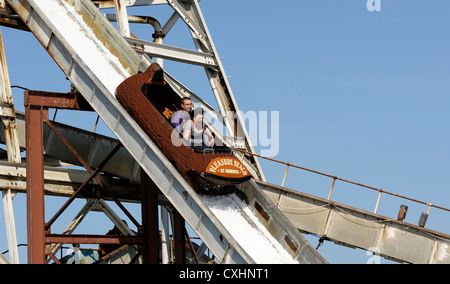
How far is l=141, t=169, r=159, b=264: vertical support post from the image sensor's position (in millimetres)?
21859

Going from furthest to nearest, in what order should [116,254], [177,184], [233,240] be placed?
[116,254] → [177,184] → [233,240]

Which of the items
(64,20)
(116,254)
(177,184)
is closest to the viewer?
(177,184)

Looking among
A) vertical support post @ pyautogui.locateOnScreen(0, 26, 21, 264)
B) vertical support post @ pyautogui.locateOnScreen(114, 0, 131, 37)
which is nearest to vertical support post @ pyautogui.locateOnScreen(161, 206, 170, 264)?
vertical support post @ pyautogui.locateOnScreen(0, 26, 21, 264)

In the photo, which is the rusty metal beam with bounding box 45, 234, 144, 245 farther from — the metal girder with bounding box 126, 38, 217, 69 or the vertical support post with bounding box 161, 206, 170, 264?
the metal girder with bounding box 126, 38, 217, 69

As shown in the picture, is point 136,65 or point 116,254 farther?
point 116,254

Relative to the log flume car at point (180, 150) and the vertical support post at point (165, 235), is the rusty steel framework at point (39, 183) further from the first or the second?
the vertical support post at point (165, 235)

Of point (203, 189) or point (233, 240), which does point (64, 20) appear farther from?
point (233, 240)

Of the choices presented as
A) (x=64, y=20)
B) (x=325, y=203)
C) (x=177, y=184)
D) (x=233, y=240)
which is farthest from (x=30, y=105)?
(x=325, y=203)

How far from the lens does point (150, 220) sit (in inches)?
864

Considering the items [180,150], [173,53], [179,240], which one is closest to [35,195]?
[180,150]

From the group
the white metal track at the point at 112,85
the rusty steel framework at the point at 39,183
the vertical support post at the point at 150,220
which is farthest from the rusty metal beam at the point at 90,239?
the white metal track at the point at 112,85

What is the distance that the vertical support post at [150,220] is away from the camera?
2186cm

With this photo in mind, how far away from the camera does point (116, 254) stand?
27.2 meters

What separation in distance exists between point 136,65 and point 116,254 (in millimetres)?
7897
